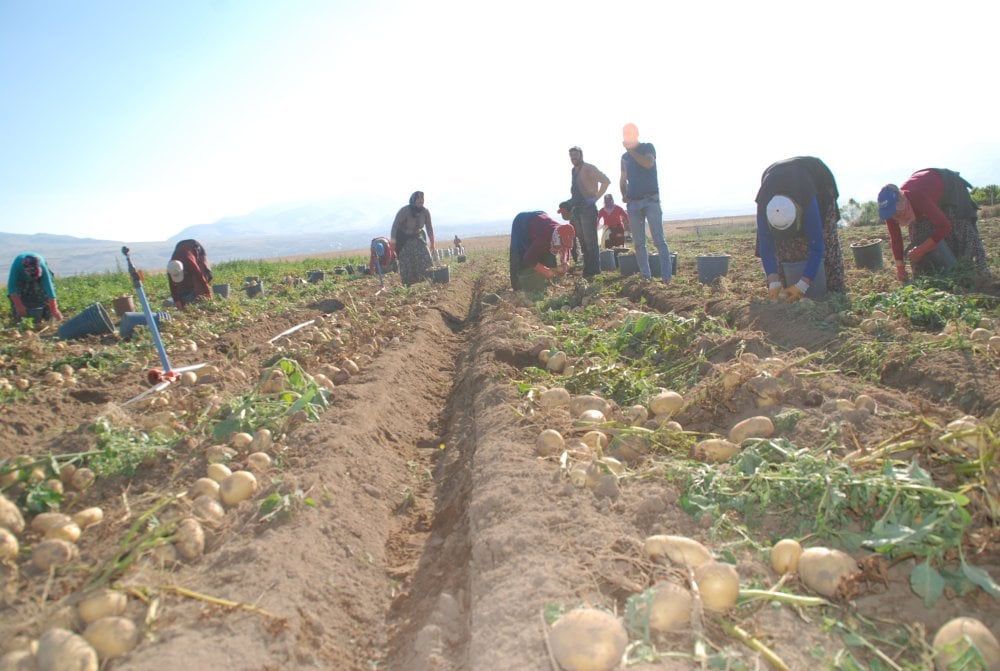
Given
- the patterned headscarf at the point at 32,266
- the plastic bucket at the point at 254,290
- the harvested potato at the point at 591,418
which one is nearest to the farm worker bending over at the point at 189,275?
the patterned headscarf at the point at 32,266

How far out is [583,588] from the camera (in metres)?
1.89

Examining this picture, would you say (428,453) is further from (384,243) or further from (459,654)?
(384,243)

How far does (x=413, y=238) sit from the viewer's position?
429 inches

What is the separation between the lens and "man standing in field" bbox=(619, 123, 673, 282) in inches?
301

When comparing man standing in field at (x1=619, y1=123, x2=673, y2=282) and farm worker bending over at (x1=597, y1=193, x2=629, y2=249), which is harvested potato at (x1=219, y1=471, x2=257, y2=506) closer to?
man standing in field at (x1=619, y1=123, x2=673, y2=282)

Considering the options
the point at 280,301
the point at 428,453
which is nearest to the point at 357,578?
the point at 428,453

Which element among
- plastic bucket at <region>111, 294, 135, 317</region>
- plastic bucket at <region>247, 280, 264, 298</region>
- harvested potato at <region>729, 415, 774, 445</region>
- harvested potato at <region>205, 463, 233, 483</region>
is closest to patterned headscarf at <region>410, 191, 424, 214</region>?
plastic bucket at <region>247, 280, 264, 298</region>

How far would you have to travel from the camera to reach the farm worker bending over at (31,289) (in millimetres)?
8961

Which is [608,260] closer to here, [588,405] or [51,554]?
[588,405]

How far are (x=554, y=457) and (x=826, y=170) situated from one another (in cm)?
439

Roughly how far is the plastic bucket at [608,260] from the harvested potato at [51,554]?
9.29 metres

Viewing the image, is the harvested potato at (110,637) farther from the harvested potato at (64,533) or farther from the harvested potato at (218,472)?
the harvested potato at (218,472)

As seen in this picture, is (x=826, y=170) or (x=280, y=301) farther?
(x=280, y=301)

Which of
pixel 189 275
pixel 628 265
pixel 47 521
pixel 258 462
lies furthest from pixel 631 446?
pixel 189 275
